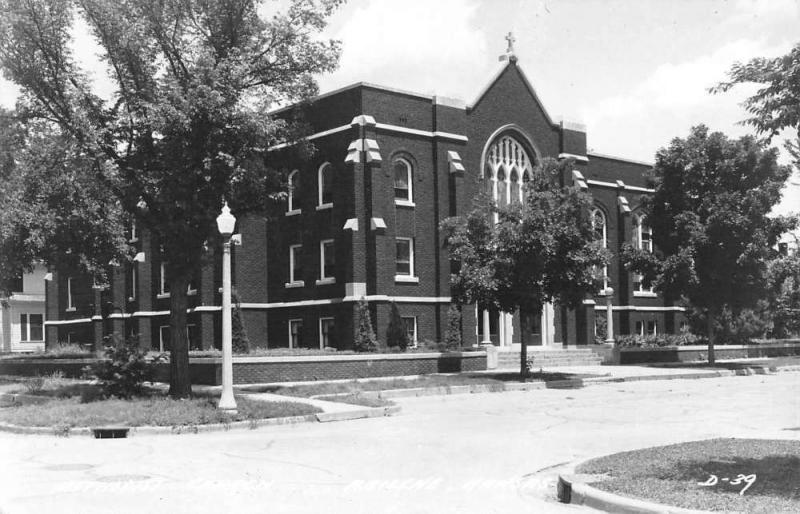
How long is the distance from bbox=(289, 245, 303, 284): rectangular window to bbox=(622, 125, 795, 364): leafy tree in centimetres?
1301

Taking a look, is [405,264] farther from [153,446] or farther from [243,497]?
[243,497]

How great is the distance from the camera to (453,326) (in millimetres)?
32500

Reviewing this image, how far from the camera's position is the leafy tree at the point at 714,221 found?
1184 inches

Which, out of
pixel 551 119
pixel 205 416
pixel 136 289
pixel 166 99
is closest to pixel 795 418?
pixel 205 416

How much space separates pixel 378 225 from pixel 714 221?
475 inches

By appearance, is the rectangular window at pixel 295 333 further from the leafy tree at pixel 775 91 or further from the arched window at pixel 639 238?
the leafy tree at pixel 775 91

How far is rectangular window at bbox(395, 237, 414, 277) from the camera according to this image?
32.6m

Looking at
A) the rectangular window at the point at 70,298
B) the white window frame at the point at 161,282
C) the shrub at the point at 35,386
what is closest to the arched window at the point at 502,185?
the white window frame at the point at 161,282

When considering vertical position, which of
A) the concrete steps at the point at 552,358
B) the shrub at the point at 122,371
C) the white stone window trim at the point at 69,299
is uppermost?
the white stone window trim at the point at 69,299

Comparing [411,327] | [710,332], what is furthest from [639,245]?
[411,327]

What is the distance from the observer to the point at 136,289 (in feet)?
132

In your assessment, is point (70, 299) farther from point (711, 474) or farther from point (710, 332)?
point (711, 474)

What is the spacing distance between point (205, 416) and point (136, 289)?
26.8 meters

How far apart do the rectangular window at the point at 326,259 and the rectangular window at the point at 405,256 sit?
260cm
